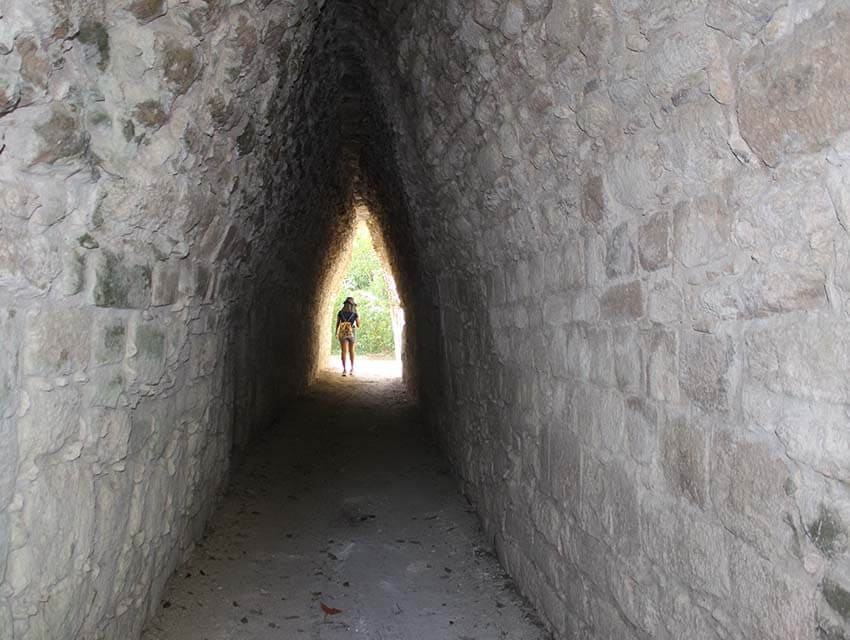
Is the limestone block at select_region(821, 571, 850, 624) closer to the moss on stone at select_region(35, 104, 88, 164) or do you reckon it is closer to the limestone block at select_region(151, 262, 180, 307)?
the moss on stone at select_region(35, 104, 88, 164)

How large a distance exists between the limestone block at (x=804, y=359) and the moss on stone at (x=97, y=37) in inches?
79.1

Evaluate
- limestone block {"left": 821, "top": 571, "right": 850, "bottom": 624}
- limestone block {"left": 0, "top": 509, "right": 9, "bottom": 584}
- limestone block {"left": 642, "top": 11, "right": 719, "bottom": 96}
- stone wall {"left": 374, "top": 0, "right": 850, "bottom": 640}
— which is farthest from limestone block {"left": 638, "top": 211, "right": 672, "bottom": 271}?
limestone block {"left": 0, "top": 509, "right": 9, "bottom": 584}

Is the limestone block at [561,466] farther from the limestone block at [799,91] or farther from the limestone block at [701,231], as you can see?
the limestone block at [799,91]

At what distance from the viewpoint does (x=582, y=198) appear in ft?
8.31

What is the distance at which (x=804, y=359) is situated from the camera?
142 centimetres

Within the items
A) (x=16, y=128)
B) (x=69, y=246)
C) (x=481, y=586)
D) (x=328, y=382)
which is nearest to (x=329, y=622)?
(x=481, y=586)

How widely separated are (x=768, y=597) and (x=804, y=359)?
0.58 metres

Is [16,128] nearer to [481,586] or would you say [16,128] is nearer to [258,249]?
[258,249]

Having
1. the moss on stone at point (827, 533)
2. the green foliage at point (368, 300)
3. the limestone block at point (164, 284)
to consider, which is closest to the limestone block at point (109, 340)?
the limestone block at point (164, 284)

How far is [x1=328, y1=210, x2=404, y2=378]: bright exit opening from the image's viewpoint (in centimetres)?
1422

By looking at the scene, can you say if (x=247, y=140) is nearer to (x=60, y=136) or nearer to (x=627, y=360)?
(x=60, y=136)

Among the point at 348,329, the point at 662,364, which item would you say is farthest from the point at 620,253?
the point at 348,329

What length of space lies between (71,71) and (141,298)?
92 cm

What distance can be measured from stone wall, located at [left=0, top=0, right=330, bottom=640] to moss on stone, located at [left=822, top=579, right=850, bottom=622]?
2007mm
